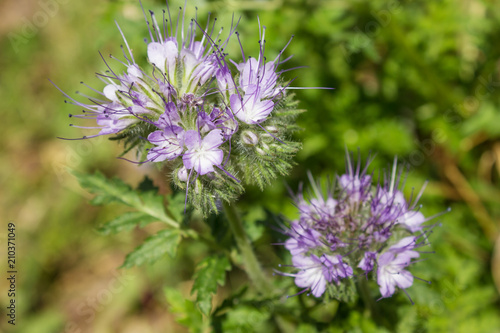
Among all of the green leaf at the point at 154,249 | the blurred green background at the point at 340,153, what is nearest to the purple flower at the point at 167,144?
the green leaf at the point at 154,249

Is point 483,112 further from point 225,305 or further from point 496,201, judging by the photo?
point 225,305

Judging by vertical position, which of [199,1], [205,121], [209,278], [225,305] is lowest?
[225,305]

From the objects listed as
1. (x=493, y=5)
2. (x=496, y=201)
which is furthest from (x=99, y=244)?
(x=493, y=5)

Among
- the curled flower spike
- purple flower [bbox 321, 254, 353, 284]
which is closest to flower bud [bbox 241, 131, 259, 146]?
the curled flower spike

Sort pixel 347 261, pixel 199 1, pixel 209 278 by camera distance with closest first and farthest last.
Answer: pixel 347 261 < pixel 209 278 < pixel 199 1

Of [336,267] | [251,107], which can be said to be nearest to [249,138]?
[251,107]

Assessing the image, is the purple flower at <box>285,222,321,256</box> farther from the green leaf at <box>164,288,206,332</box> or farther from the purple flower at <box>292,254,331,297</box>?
the green leaf at <box>164,288,206,332</box>
